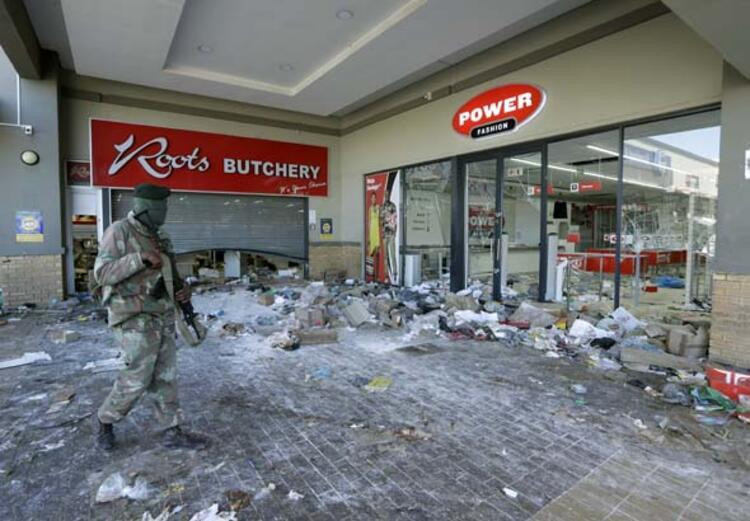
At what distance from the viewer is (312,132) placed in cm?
1027

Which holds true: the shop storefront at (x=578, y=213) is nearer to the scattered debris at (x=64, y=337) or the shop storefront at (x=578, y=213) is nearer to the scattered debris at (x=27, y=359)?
the scattered debris at (x=64, y=337)

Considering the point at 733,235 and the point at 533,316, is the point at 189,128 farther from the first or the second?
the point at 733,235

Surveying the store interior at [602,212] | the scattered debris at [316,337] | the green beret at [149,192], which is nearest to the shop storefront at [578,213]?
the store interior at [602,212]

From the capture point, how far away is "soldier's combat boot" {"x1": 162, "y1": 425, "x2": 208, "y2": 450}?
263 cm

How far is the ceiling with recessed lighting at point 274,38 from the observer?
512cm

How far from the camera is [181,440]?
8.83ft

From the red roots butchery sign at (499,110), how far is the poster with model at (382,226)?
6.94ft

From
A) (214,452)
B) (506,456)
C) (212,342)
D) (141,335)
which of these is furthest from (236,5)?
(506,456)

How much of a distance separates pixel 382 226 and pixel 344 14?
486cm

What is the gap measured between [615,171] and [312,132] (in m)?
6.92

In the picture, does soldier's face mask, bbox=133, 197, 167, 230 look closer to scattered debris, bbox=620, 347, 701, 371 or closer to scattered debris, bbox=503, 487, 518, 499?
scattered debris, bbox=503, 487, 518, 499

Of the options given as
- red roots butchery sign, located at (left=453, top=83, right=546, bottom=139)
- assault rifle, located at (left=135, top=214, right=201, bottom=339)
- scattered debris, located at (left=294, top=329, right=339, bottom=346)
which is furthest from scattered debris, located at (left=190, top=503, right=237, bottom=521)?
red roots butchery sign, located at (left=453, top=83, right=546, bottom=139)

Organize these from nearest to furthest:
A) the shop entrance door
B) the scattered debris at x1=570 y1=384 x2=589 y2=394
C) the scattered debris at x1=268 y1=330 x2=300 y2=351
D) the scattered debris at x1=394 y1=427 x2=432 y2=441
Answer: the scattered debris at x1=394 y1=427 x2=432 y2=441, the scattered debris at x1=570 y1=384 x2=589 y2=394, the scattered debris at x1=268 y1=330 x2=300 y2=351, the shop entrance door

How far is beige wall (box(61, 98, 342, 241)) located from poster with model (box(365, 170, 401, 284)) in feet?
3.50
